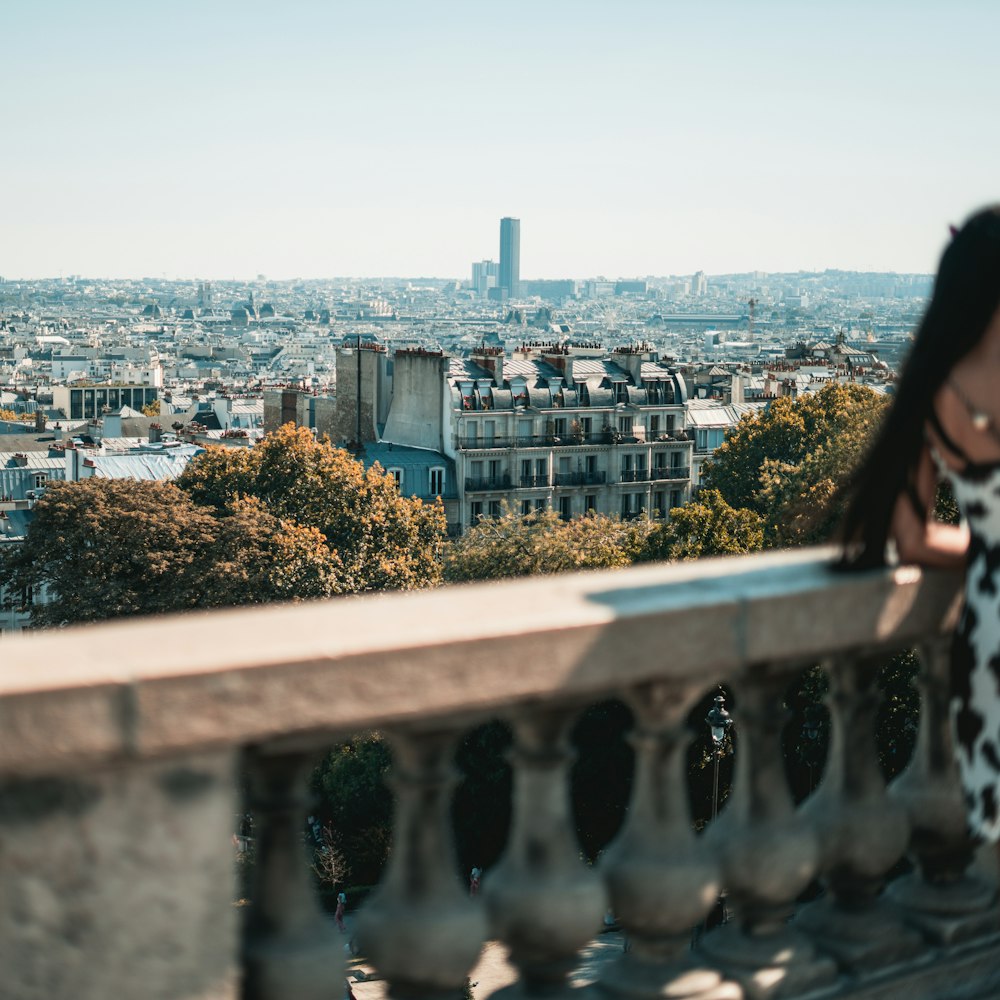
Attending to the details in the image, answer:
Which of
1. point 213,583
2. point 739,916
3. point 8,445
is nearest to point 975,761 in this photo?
point 739,916

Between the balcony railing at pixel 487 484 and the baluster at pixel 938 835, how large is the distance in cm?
5224

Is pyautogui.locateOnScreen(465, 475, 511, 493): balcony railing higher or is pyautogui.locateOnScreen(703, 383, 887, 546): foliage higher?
pyautogui.locateOnScreen(703, 383, 887, 546): foliage

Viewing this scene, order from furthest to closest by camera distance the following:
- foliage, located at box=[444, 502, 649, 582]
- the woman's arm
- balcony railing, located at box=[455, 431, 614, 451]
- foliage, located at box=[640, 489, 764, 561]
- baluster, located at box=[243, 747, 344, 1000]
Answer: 1. balcony railing, located at box=[455, 431, 614, 451]
2. foliage, located at box=[444, 502, 649, 582]
3. foliage, located at box=[640, 489, 764, 561]
4. the woman's arm
5. baluster, located at box=[243, 747, 344, 1000]

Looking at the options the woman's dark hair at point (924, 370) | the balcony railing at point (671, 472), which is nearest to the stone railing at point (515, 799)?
the woman's dark hair at point (924, 370)

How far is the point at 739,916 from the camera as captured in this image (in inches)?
158

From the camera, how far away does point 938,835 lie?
4.37 meters

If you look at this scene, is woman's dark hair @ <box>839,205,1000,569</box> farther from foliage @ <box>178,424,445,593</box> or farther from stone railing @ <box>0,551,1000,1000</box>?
foliage @ <box>178,424,445,593</box>

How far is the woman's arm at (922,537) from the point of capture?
4.17m

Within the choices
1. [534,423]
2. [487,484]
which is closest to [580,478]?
[534,423]

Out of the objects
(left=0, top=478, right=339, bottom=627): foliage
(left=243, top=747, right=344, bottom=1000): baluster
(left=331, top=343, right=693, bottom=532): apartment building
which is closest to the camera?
(left=243, top=747, right=344, bottom=1000): baluster

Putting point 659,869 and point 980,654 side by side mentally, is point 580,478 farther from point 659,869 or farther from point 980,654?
point 659,869

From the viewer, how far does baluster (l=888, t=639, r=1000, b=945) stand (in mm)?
4359

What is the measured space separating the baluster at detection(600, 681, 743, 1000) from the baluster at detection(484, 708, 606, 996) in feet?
0.46

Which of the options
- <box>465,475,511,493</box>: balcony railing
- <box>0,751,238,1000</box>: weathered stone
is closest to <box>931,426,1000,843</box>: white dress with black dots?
<box>0,751,238,1000</box>: weathered stone
